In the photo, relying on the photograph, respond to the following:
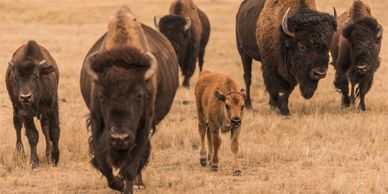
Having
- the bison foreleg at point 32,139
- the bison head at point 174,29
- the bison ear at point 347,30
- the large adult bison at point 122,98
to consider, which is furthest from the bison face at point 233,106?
the bison head at point 174,29

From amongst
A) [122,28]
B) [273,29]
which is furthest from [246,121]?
[122,28]

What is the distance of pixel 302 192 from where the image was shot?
7652 millimetres

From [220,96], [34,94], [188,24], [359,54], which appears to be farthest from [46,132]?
[188,24]

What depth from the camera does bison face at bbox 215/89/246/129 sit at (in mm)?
8227

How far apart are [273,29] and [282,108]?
1512 millimetres

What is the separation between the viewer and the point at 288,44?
469 inches

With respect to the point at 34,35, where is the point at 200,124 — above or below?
above

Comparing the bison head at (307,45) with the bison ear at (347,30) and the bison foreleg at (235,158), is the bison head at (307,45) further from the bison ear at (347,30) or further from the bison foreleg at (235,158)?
the bison foreleg at (235,158)

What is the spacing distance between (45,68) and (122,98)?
3.67m

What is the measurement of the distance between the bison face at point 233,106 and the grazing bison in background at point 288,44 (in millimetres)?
3324

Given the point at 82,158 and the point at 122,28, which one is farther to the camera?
the point at 82,158

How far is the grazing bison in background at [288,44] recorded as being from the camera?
37.4ft

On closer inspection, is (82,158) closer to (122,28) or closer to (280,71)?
(122,28)

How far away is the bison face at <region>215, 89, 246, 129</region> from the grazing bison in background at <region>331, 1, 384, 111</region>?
5256mm
